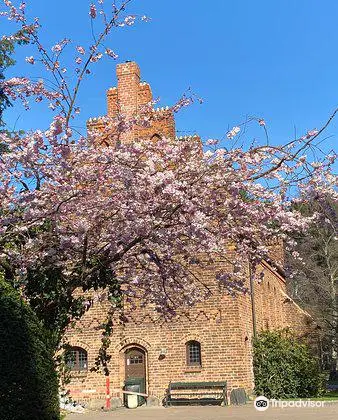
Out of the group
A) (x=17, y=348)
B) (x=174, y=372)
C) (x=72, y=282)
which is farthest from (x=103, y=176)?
(x=174, y=372)

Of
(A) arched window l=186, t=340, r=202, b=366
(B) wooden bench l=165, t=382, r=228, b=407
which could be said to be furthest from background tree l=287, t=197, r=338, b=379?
(B) wooden bench l=165, t=382, r=228, b=407

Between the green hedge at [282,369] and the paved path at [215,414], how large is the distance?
260cm

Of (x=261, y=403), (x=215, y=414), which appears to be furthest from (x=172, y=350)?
(x=215, y=414)

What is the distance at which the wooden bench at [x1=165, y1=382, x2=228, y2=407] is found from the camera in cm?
2011

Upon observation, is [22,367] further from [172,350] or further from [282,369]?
[282,369]

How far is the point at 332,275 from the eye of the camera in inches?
1501

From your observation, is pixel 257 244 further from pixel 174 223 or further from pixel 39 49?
pixel 39 49

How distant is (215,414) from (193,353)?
13.8 ft

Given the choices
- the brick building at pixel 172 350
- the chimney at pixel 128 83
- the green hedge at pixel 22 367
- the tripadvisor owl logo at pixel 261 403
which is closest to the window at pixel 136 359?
the brick building at pixel 172 350

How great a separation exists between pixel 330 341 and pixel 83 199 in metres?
32.9

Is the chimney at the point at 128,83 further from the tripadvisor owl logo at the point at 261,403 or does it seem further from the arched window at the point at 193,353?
the tripadvisor owl logo at the point at 261,403

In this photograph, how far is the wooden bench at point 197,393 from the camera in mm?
20109

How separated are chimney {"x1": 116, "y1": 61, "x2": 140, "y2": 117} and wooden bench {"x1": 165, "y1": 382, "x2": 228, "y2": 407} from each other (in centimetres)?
1153

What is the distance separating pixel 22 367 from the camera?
679 cm
